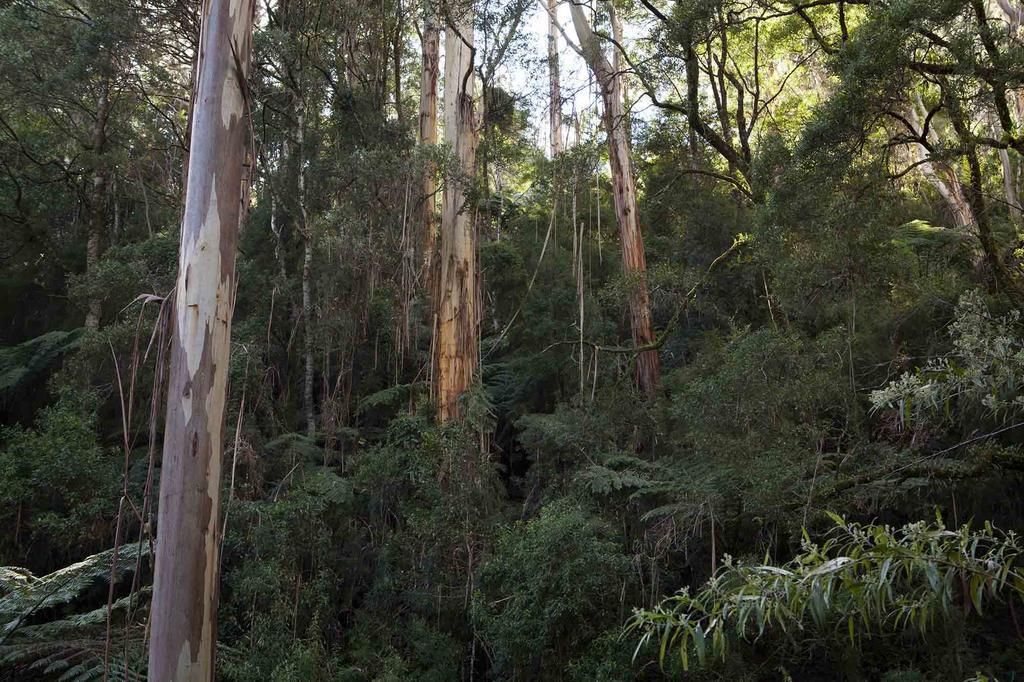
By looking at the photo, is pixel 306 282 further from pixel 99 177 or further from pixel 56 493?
pixel 56 493

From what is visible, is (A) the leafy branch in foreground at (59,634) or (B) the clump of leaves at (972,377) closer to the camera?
(B) the clump of leaves at (972,377)

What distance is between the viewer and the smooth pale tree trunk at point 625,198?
11.4 metres

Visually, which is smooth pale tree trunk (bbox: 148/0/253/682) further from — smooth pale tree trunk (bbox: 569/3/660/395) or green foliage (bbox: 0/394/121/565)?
smooth pale tree trunk (bbox: 569/3/660/395)

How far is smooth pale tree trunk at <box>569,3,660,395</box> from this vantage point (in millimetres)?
11383

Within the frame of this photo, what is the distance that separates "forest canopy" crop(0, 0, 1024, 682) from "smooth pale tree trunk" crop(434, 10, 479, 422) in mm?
56

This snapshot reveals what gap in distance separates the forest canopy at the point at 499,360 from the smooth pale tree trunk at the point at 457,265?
0.19ft

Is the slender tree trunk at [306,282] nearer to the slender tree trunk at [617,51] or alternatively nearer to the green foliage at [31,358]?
the green foliage at [31,358]

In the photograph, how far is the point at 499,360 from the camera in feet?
45.8

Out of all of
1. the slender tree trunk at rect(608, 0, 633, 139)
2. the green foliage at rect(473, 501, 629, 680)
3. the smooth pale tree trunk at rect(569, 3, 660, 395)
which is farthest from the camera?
the slender tree trunk at rect(608, 0, 633, 139)

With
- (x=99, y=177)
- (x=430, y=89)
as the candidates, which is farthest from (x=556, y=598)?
(x=99, y=177)

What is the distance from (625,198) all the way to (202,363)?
8788mm

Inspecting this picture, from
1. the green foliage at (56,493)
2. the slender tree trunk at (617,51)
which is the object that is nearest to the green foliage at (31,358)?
the green foliage at (56,493)

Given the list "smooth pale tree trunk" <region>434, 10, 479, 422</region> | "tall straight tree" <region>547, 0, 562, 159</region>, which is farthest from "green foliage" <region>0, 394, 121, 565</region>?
"tall straight tree" <region>547, 0, 562, 159</region>

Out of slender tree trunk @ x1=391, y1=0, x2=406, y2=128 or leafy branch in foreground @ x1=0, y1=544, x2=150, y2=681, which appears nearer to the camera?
leafy branch in foreground @ x1=0, y1=544, x2=150, y2=681
